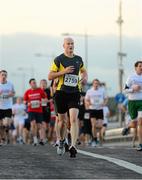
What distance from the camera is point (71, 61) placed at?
12547 millimetres

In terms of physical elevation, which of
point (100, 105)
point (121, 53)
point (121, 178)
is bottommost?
point (121, 178)

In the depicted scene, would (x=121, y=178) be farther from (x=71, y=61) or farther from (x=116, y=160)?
(x=71, y=61)

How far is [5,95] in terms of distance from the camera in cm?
1945

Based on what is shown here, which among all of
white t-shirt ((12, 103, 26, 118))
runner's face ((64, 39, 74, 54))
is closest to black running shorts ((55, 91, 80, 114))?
runner's face ((64, 39, 74, 54))

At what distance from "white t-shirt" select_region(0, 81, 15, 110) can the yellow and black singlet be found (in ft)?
22.6

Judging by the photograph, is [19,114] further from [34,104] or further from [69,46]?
[69,46]

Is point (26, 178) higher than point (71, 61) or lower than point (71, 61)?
lower

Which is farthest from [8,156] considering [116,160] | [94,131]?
[94,131]

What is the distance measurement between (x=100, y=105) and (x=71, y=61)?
9837mm

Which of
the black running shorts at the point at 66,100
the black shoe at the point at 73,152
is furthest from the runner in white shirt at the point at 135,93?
the black shoe at the point at 73,152

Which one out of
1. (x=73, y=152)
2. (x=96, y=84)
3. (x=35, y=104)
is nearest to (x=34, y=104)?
(x=35, y=104)

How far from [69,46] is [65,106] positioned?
1048mm

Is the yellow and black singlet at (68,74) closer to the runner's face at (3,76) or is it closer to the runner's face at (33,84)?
the runner's face at (3,76)

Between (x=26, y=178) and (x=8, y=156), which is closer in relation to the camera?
(x=26, y=178)
